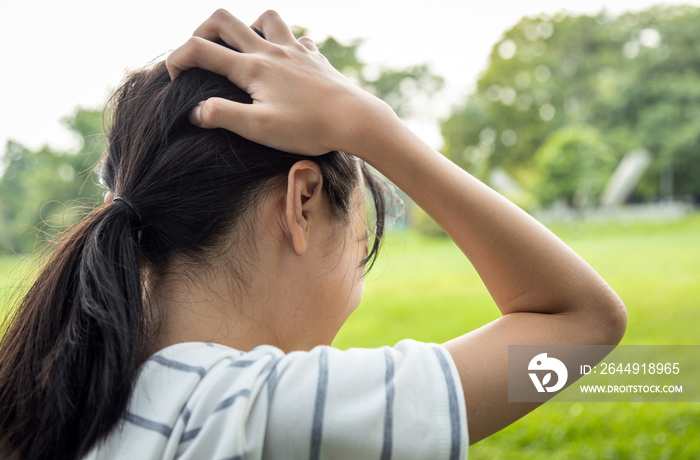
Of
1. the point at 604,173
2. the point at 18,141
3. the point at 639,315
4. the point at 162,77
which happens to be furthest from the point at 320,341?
the point at 604,173

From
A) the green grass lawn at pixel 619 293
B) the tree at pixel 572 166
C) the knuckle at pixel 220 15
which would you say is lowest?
the green grass lawn at pixel 619 293

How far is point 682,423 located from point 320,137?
2092 millimetres

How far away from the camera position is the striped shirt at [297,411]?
21.4 inches

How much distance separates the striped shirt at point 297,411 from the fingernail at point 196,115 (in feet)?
0.94

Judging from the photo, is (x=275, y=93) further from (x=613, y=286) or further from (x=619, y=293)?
(x=613, y=286)

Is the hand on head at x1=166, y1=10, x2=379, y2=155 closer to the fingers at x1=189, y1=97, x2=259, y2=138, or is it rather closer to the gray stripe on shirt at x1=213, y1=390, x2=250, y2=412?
the fingers at x1=189, y1=97, x2=259, y2=138

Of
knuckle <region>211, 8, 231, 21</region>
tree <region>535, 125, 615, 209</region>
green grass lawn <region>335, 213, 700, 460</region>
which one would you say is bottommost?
green grass lawn <region>335, 213, 700, 460</region>

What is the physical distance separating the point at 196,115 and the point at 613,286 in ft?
17.9

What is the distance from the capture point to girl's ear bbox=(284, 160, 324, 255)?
2.29 feet

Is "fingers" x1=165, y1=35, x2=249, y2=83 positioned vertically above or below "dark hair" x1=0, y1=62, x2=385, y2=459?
above

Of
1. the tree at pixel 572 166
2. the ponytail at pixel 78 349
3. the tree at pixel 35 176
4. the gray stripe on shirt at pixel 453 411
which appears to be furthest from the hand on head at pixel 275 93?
the tree at pixel 572 166

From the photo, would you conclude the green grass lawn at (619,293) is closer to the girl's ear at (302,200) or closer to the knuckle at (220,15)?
the girl's ear at (302,200)

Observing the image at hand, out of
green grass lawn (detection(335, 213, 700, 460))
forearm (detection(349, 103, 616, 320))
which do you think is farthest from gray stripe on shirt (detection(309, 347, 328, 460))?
green grass lawn (detection(335, 213, 700, 460))

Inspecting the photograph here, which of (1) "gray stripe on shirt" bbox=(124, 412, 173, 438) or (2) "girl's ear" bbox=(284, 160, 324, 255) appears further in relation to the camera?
(2) "girl's ear" bbox=(284, 160, 324, 255)
